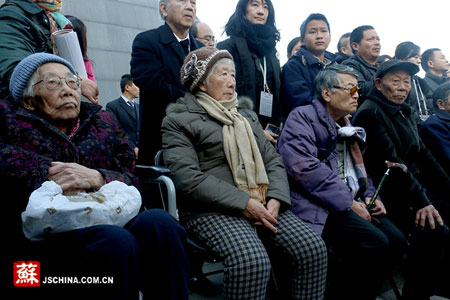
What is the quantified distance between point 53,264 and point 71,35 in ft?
4.70

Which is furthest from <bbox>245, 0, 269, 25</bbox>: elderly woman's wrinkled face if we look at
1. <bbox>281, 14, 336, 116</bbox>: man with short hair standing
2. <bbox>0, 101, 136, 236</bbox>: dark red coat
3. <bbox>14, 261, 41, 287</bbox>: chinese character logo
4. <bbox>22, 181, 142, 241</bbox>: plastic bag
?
<bbox>14, 261, 41, 287</bbox>: chinese character logo

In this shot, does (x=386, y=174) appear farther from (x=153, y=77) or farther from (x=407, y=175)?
(x=153, y=77)

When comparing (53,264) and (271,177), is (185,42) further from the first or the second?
(53,264)

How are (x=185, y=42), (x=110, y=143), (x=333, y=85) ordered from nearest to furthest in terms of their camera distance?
(x=110, y=143), (x=333, y=85), (x=185, y=42)

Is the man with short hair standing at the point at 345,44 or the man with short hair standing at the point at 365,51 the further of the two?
the man with short hair standing at the point at 345,44

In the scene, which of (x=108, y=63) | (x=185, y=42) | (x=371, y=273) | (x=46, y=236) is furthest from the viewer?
(x=108, y=63)

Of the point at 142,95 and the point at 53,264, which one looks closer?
the point at 53,264

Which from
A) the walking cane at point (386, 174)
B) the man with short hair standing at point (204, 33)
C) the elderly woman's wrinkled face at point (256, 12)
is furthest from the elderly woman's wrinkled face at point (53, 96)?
the man with short hair standing at point (204, 33)

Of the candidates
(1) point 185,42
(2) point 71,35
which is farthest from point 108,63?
(2) point 71,35

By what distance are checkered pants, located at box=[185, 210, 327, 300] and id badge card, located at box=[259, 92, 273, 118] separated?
1.13 meters

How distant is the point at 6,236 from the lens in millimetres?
1692

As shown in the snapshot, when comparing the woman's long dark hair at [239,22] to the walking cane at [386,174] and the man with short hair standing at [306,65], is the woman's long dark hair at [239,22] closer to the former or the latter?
the man with short hair standing at [306,65]

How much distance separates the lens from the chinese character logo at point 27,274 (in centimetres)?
158

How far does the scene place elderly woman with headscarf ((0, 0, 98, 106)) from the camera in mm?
2127
